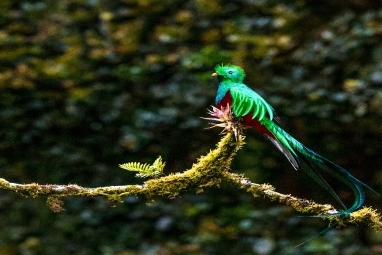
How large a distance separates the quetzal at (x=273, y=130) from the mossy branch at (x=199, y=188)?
0.17 feet

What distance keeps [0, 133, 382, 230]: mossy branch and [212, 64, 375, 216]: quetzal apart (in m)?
0.05

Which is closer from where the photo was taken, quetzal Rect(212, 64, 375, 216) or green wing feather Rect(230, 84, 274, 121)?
quetzal Rect(212, 64, 375, 216)

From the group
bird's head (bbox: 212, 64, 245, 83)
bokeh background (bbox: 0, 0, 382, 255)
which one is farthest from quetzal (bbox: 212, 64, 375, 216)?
bokeh background (bbox: 0, 0, 382, 255)

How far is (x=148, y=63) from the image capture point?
413 cm

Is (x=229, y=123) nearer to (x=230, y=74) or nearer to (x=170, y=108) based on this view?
(x=230, y=74)

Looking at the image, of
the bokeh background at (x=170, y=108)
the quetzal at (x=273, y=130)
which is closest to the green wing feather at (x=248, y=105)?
the quetzal at (x=273, y=130)

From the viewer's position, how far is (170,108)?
4.06 meters

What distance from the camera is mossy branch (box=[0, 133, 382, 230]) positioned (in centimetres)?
143

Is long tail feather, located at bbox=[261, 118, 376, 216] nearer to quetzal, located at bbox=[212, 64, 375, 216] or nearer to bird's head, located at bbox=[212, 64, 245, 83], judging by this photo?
quetzal, located at bbox=[212, 64, 375, 216]

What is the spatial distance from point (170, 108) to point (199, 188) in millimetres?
2579

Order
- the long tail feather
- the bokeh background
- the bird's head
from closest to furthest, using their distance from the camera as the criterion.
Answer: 1. the long tail feather
2. the bird's head
3. the bokeh background

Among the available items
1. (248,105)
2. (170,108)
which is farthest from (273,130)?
(170,108)

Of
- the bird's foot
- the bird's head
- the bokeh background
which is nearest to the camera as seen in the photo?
the bird's foot

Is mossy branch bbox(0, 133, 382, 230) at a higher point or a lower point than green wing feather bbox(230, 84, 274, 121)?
lower
